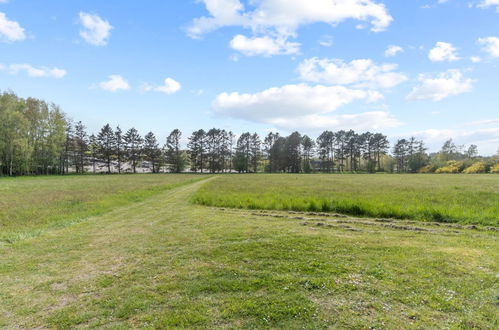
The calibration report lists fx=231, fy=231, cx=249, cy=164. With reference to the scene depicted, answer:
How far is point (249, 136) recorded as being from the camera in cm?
10756

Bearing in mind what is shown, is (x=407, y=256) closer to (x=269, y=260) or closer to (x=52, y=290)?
(x=269, y=260)

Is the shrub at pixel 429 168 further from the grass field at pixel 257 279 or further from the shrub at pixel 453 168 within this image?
the grass field at pixel 257 279

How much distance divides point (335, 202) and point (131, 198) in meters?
18.0

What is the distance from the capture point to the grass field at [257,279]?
401cm

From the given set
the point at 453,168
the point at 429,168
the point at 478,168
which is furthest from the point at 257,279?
→ the point at 453,168

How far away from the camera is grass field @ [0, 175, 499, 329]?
13.1 feet

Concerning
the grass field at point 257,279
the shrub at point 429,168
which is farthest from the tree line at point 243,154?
the grass field at point 257,279

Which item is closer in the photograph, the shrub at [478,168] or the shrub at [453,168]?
the shrub at [478,168]

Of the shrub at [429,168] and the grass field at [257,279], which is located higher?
the shrub at [429,168]

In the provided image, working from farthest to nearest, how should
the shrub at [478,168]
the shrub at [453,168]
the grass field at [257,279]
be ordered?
the shrub at [453,168]
the shrub at [478,168]
the grass field at [257,279]

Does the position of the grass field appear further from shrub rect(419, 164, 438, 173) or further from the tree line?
shrub rect(419, 164, 438, 173)

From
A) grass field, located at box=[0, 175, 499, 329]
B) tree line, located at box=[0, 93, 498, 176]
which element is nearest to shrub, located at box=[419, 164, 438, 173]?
tree line, located at box=[0, 93, 498, 176]

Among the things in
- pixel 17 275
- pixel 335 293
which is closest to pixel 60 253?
pixel 17 275

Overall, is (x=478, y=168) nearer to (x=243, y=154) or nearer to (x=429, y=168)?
(x=429, y=168)
